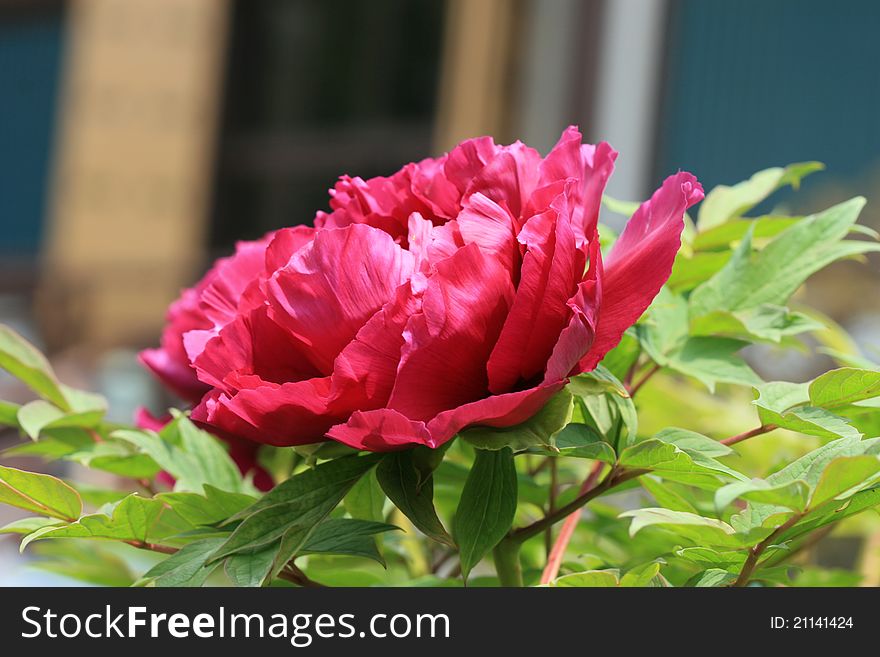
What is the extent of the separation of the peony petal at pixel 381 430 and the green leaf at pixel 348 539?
0.15 ft

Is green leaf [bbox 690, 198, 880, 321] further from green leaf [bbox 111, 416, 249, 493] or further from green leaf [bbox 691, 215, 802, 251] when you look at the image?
green leaf [bbox 111, 416, 249, 493]

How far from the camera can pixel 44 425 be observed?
44 cm

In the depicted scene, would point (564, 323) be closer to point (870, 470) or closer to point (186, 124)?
point (870, 470)

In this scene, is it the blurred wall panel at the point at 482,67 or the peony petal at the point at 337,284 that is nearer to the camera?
the peony petal at the point at 337,284

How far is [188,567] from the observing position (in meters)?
0.32

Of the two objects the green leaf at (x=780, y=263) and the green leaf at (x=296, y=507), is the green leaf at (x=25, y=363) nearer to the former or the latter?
the green leaf at (x=296, y=507)

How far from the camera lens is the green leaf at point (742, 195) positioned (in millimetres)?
478

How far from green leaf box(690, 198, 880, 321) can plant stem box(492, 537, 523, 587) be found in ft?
0.40

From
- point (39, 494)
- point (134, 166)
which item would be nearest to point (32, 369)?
point (39, 494)

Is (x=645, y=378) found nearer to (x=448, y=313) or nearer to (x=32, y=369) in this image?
(x=448, y=313)

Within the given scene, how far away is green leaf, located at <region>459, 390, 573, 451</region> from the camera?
0.99 feet

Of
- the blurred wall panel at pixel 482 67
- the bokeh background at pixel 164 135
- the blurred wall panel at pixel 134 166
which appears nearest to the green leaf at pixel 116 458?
the blurred wall panel at pixel 482 67

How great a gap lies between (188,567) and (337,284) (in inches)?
3.8

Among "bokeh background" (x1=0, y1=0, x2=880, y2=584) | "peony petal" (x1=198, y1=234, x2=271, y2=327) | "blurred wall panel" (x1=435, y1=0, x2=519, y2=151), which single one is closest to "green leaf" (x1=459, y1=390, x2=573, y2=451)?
"peony petal" (x1=198, y1=234, x2=271, y2=327)
